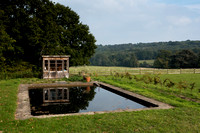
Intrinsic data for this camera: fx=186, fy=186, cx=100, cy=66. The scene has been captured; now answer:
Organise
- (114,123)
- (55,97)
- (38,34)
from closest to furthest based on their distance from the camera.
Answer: (114,123)
(55,97)
(38,34)

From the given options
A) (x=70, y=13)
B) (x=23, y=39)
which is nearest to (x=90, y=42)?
(x=70, y=13)

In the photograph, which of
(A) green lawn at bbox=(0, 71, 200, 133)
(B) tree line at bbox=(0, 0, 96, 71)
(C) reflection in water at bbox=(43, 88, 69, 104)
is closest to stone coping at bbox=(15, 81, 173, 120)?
(A) green lawn at bbox=(0, 71, 200, 133)

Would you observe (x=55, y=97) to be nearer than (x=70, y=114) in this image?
No

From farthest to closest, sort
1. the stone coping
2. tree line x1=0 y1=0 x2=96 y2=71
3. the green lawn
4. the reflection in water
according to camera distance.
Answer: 1. tree line x1=0 y1=0 x2=96 y2=71
2. the reflection in water
3. the stone coping
4. the green lawn

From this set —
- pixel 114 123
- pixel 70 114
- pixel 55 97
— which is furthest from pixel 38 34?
pixel 114 123

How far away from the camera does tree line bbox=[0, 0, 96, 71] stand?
20.2m

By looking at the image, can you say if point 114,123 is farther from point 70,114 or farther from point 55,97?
point 55,97

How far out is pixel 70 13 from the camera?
24578 mm

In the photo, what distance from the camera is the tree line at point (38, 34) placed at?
66.4 feet

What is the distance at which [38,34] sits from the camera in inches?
807

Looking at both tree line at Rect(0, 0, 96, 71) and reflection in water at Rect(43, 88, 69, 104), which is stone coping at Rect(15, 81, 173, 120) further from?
tree line at Rect(0, 0, 96, 71)

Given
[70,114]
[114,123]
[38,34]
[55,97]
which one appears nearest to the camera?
[114,123]

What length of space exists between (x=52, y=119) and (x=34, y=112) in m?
2.05

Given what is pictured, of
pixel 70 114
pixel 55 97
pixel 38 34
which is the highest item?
pixel 38 34
